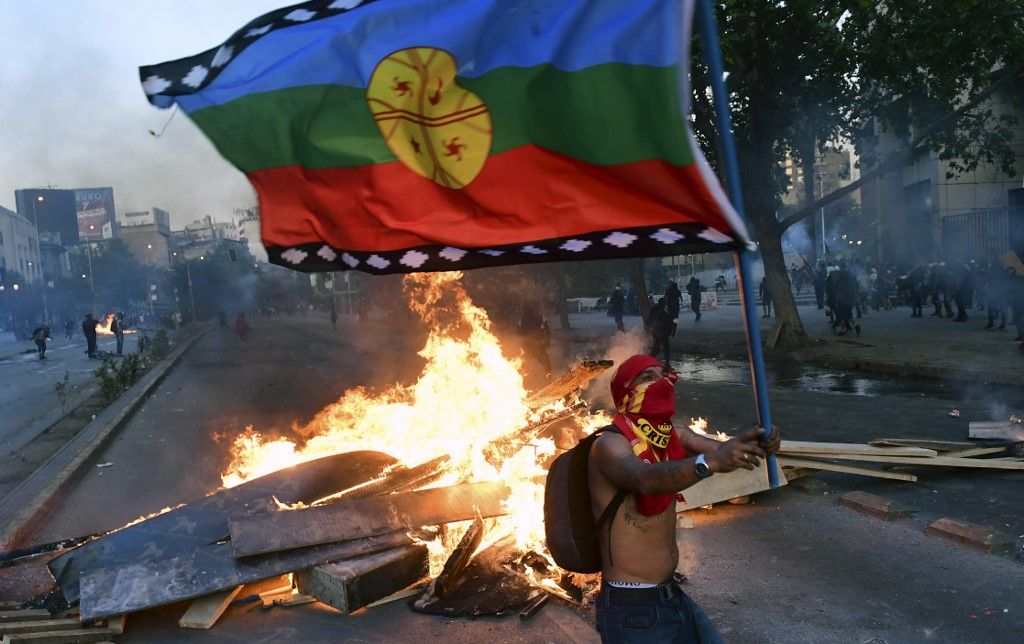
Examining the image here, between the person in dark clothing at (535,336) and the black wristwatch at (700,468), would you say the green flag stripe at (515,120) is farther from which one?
the person in dark clothing at (535,336)

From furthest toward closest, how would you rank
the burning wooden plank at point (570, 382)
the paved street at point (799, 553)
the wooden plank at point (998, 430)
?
1. the burning wooden plank at point (570, 382)
2. the wooden plank at point (998, 430)
3. the paved street at point (799, 553)

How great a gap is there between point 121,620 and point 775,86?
16995 mm

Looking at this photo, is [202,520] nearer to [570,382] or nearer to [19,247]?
[570,382]

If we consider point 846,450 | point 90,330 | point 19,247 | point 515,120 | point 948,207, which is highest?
point 19,247

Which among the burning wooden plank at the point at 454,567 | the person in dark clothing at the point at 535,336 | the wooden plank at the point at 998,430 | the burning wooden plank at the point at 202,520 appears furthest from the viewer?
the person in dark clothing at the point at 535,336

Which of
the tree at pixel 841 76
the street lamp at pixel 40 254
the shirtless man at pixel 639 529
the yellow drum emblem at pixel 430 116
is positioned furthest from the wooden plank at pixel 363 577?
the street lamp at pixel 40 254

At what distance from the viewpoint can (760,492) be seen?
24.0 feet

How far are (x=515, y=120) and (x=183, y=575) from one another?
392cm

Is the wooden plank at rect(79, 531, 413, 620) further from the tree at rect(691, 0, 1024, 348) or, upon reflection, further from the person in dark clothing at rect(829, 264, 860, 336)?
the person in dark clothing at rect(829, 264, 860, 336)

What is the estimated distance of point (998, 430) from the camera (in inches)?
333

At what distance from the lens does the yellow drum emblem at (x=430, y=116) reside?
3.59 m

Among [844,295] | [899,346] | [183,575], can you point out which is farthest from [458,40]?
[844,295]

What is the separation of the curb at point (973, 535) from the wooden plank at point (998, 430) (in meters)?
2.77

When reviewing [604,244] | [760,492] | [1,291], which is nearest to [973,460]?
[760,492]
